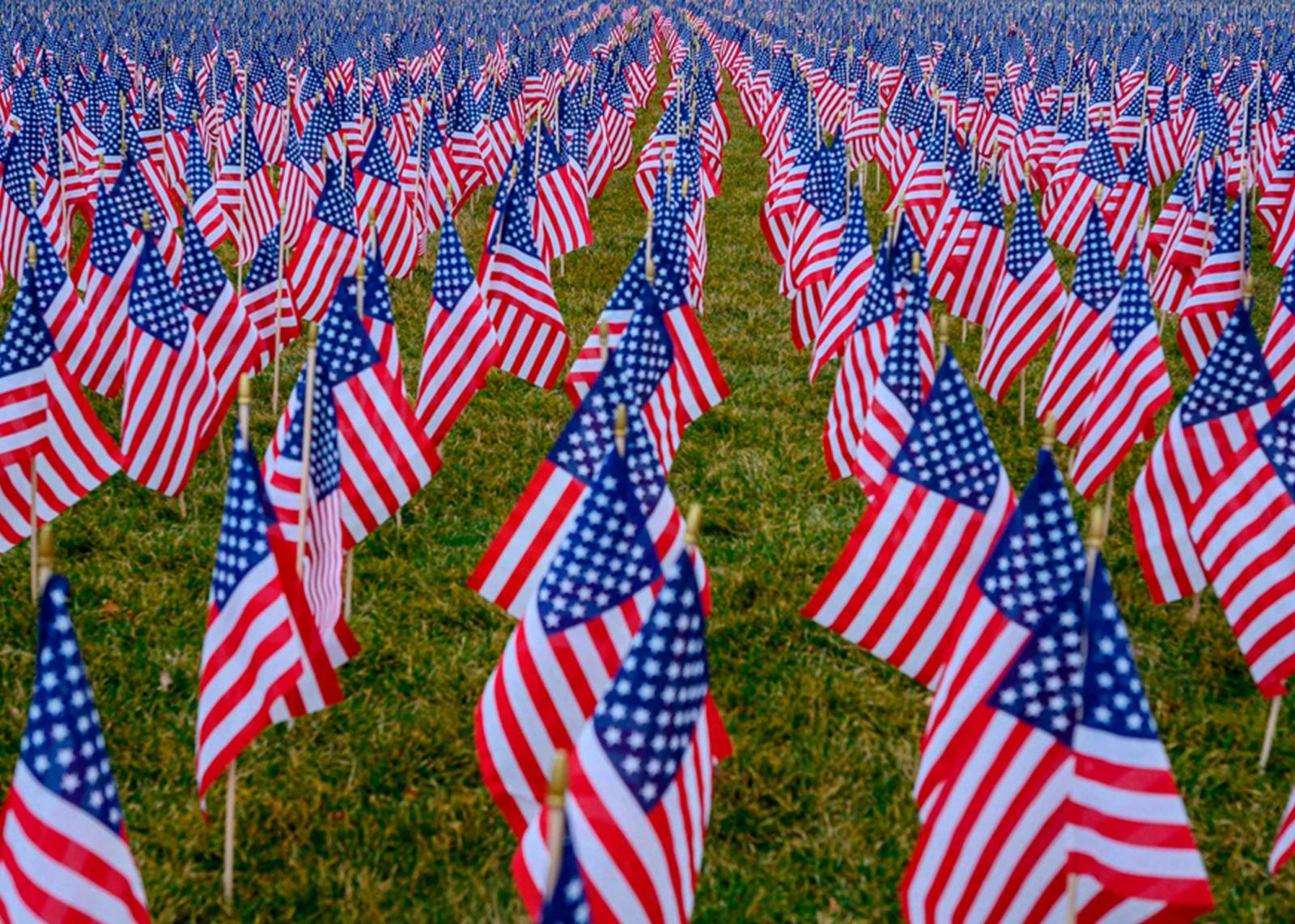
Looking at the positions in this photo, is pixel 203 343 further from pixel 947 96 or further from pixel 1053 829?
pixel 947 96

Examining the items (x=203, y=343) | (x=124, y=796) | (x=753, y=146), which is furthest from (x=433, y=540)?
(x=753, y=146)

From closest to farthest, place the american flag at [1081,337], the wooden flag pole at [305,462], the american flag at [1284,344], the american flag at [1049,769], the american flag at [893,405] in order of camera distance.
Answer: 1. the american flag at [1049,769]
2. the wooden flag pole at [305,462]
3. the american flag at [893,405]
4. the american flag at [1284,344]
5. the american flag at [1081,337]

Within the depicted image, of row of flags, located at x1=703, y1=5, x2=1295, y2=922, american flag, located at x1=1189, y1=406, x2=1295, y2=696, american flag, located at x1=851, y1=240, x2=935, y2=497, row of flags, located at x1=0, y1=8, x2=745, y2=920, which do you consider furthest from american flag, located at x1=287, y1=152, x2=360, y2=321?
american flag, located at x1=1189, y1=406, x2=1295, y2=696

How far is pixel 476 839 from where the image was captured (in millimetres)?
5422

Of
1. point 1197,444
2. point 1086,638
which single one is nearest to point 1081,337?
point 1197,444

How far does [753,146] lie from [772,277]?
35.3ft

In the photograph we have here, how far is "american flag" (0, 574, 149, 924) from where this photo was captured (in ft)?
11.5

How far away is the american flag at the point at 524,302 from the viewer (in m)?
9.67

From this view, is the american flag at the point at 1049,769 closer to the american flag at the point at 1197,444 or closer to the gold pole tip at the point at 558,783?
the gold pole tip at the point at 558,783

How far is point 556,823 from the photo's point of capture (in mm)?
2711

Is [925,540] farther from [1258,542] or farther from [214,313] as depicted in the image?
[214,313]

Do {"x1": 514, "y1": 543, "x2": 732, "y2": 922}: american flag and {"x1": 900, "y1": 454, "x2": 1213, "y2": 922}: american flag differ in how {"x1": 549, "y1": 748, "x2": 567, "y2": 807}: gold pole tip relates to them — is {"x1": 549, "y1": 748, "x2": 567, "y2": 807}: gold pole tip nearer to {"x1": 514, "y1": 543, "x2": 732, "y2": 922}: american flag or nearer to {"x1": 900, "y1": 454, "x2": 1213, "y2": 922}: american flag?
{"x1": 514, "y1": 543, "x2": 732, "y2": 922}: american flag

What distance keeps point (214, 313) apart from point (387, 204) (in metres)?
4.02

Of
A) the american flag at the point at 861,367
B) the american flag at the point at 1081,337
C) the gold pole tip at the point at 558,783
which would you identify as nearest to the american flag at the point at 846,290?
the american flag at the point at 861,367
